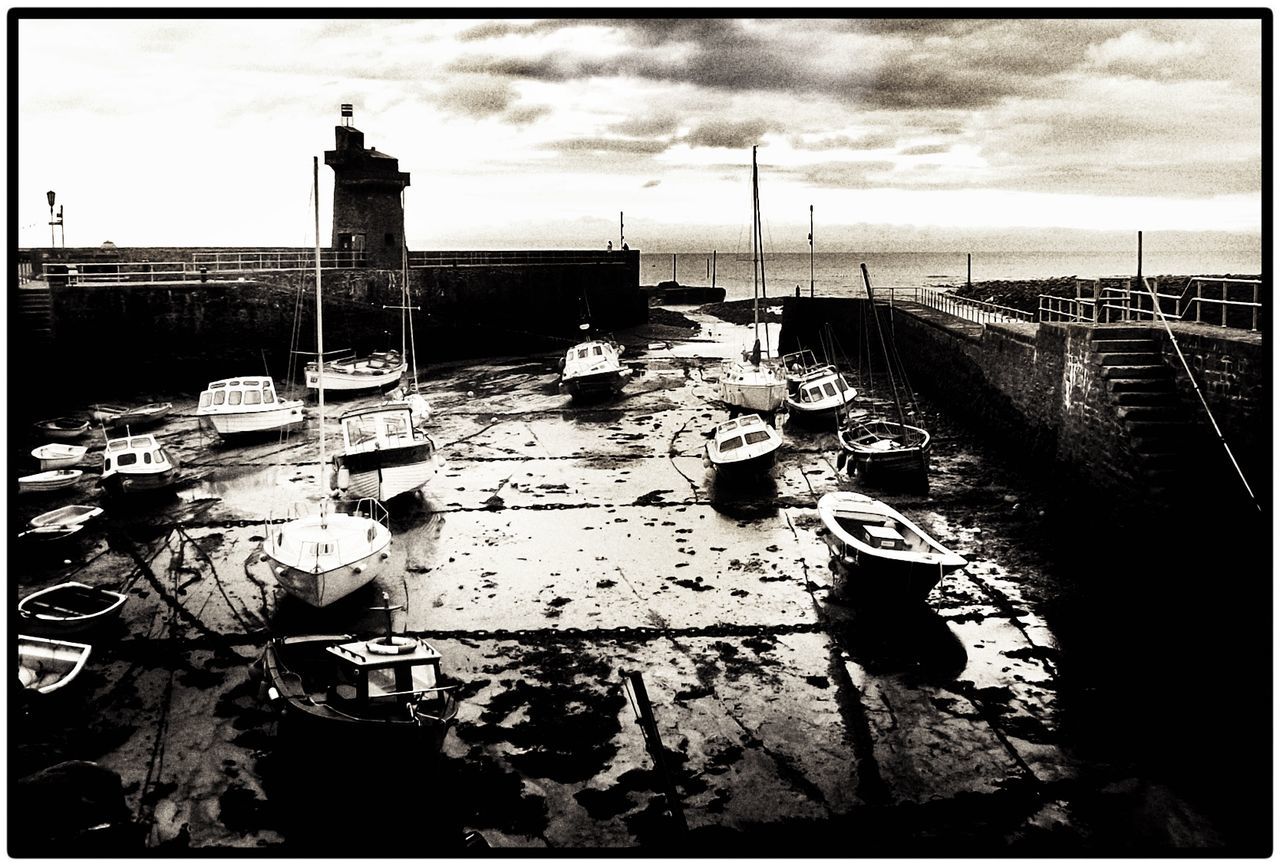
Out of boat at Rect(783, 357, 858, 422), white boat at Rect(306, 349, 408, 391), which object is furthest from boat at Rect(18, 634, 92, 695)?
white boat at Rect(306, 349, 408, 391)

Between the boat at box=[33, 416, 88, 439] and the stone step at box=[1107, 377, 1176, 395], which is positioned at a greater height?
the stone step at box=[1107, 377, 1176, 395]

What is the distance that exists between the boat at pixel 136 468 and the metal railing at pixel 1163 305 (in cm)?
1559

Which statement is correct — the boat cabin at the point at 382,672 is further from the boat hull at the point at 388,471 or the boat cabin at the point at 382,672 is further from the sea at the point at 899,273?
the sea at the point at 899,273

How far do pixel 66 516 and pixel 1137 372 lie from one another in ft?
51.9

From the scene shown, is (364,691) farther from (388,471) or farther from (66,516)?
(66,516)

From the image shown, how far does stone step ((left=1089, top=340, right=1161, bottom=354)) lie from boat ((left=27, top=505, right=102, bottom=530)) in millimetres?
15157

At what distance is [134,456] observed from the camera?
17938 millimetres

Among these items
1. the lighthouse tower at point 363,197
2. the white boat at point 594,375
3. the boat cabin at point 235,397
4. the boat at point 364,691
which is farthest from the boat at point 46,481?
the lighthouse tower at point 363,197

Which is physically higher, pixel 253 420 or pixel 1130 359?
pixel 1130 359

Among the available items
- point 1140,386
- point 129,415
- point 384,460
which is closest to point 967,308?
point 1140,386

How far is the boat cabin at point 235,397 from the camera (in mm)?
22656

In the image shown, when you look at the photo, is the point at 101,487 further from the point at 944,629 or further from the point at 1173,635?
the point at 1173,635

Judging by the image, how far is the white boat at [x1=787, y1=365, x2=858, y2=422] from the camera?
76.3 feet

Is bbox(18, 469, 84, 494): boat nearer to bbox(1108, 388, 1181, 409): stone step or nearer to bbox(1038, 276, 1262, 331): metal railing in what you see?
bbox(1108, 388, 1181, 409): stone step
